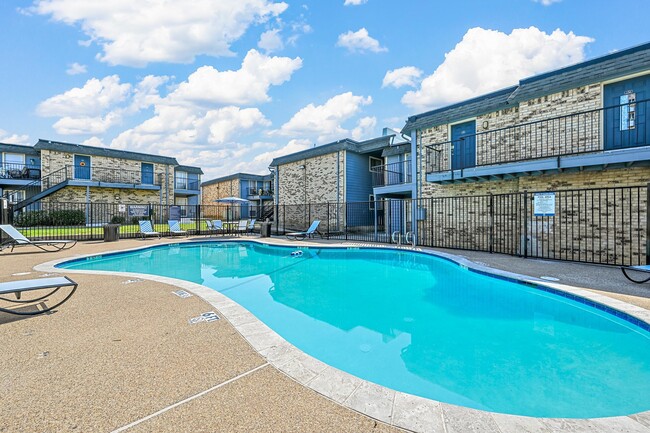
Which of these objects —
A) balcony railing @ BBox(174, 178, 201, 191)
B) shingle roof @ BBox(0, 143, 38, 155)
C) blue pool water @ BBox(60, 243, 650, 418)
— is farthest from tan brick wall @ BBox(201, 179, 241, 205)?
blue pool water @ BBox(60, 243, 650, 418)

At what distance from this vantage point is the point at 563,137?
31.7ft

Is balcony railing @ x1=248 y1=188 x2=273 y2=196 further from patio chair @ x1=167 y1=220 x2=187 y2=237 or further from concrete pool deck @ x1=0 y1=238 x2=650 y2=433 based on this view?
concrete pool deck @ x1=0 y1=238 x2=650 y2=433

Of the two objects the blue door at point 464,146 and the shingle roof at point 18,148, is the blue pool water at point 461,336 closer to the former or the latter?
the blue door at point 464,146

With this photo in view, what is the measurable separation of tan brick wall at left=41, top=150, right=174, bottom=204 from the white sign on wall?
27.6m

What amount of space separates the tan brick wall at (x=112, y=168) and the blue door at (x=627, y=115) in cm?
2911

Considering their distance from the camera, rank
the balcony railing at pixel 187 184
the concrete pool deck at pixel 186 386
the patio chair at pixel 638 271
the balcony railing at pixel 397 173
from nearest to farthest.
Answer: the concrete pool deck at pixel 186 386 < the patio chair at pixel 638 271 < the balcony railing at pixel 397 173 < the balcony railing at pixel 187 184

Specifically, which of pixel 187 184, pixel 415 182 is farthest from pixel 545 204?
pixel 187 184

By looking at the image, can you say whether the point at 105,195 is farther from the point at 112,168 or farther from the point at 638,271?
the point at 638,271

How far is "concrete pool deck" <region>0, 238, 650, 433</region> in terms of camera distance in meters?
2.11

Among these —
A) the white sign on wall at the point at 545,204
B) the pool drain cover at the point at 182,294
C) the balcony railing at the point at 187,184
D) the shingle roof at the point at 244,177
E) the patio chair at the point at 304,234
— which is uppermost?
the shingle roof at the point at 244,177

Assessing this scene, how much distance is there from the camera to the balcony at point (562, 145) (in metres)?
8.52

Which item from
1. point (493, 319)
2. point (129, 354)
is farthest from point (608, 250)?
point (129, 354)

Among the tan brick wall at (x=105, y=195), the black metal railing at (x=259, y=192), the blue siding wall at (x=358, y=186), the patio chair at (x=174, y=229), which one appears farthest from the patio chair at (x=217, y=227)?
the black metal railing at (x=259, y=192)

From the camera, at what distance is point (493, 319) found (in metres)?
5.20
